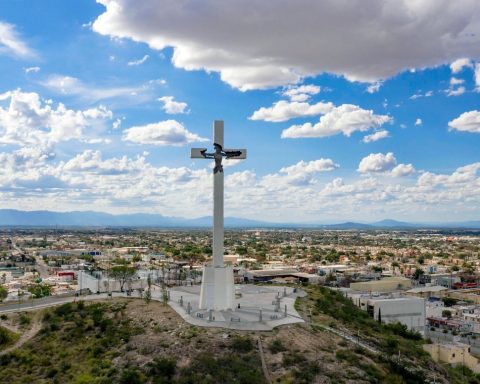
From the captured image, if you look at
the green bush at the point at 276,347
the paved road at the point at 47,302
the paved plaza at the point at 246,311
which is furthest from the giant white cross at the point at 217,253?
the paved road at the point at 47,302

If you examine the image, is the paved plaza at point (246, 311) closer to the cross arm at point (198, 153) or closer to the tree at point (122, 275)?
the tree at point (122, 275)

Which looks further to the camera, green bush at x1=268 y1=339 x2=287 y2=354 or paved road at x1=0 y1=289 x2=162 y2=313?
paved road at x1=0 y1=289 x2=162 y2=313

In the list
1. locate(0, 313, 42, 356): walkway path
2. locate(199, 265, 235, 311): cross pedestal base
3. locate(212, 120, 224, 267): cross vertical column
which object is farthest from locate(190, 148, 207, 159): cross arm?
locate(0, 313, 42, 356): walkway path

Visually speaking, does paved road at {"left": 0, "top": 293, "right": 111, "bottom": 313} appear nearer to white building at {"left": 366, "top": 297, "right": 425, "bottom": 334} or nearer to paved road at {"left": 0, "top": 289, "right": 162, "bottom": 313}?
paved road at {"left": 0, "top": 289, "right": 162, "bottom": 313}

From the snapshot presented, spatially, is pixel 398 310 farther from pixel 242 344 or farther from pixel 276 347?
pixel 242 344

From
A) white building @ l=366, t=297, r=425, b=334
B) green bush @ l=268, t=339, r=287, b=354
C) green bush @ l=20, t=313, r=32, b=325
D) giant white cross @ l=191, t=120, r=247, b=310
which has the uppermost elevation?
giant white cross @ l=191, t=120, r=247, b=310

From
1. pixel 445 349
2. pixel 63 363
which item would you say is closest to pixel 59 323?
pixel 63 363

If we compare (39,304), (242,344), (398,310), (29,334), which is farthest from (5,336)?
(398,310)

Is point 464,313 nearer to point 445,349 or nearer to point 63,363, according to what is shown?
point 445,349
